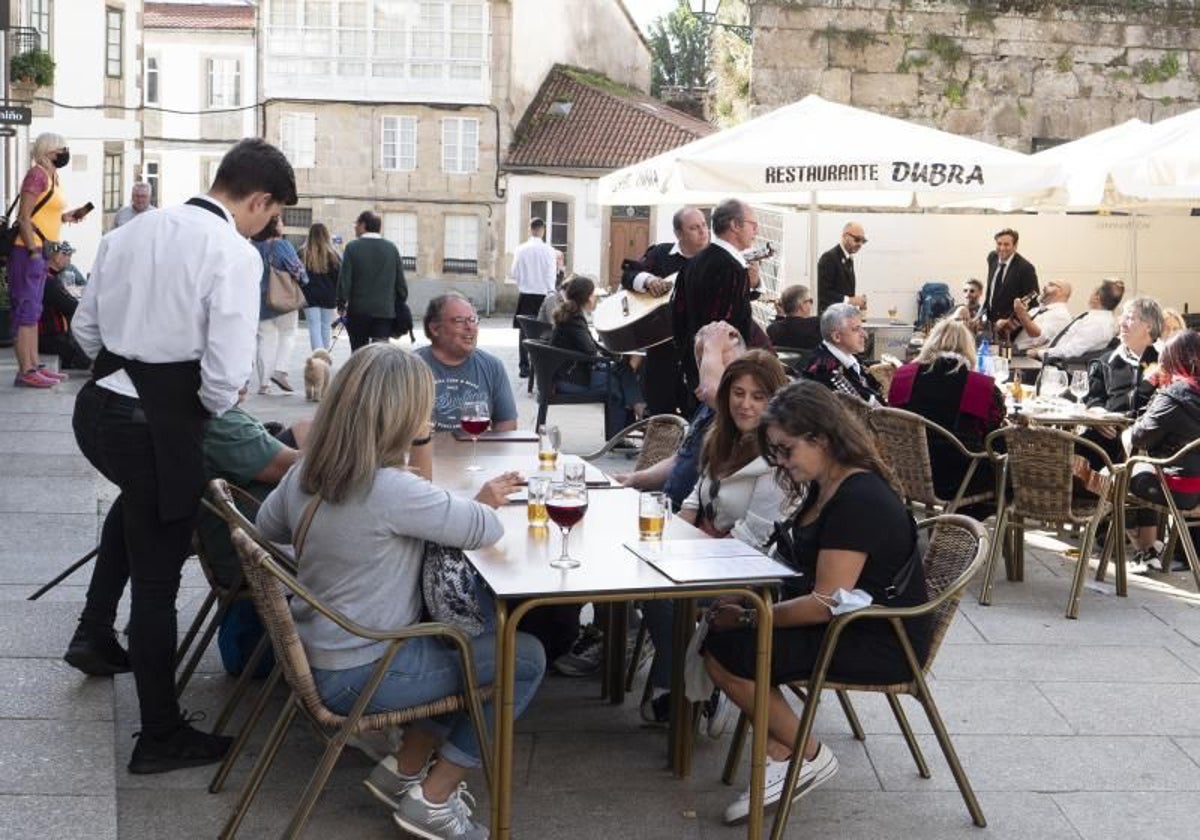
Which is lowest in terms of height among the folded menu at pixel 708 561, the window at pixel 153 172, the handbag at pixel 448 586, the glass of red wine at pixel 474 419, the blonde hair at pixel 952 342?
the handbag at pixel 448 586

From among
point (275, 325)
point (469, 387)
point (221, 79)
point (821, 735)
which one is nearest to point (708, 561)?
point (821, 735)

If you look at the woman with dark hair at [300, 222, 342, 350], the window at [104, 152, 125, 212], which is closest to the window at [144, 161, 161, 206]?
the window at [104, 152, 125, 212]

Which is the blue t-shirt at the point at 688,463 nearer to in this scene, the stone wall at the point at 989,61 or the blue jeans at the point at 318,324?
the blue jeans at the point at 318,324

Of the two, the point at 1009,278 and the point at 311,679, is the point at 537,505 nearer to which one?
the point at 311,679

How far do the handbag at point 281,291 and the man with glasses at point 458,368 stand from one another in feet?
22.7

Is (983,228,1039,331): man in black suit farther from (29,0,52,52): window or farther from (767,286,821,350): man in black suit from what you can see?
(29,0,52,52): window

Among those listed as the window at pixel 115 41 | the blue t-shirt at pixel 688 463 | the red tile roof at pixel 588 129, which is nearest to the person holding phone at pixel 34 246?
the blue t-shirt at pixel 688 463

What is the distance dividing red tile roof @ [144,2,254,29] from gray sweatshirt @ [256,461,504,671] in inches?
1799

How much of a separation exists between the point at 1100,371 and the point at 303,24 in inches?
1364

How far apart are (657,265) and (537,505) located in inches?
261

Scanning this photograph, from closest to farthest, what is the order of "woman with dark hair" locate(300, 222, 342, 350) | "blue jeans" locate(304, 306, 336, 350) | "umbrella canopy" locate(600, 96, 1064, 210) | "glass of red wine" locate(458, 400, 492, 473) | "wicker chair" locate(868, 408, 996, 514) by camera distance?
"glass of red wine" locate(458, 400, 492, 473)
"wicker chair" locate(868, 408, 996, 514)
"umbrella canopy" locate(600, 96, 1064, 210)
"woman with dark hair" locate(300, 222, 342, 350)
"blue jeans" locate(304, 306, 336, 350)

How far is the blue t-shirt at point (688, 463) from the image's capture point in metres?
5.90

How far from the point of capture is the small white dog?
11.7m

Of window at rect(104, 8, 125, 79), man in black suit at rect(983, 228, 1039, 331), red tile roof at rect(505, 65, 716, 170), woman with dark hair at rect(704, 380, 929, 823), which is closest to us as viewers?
woman with dark hair at rect(704, 380, 929, 823)
